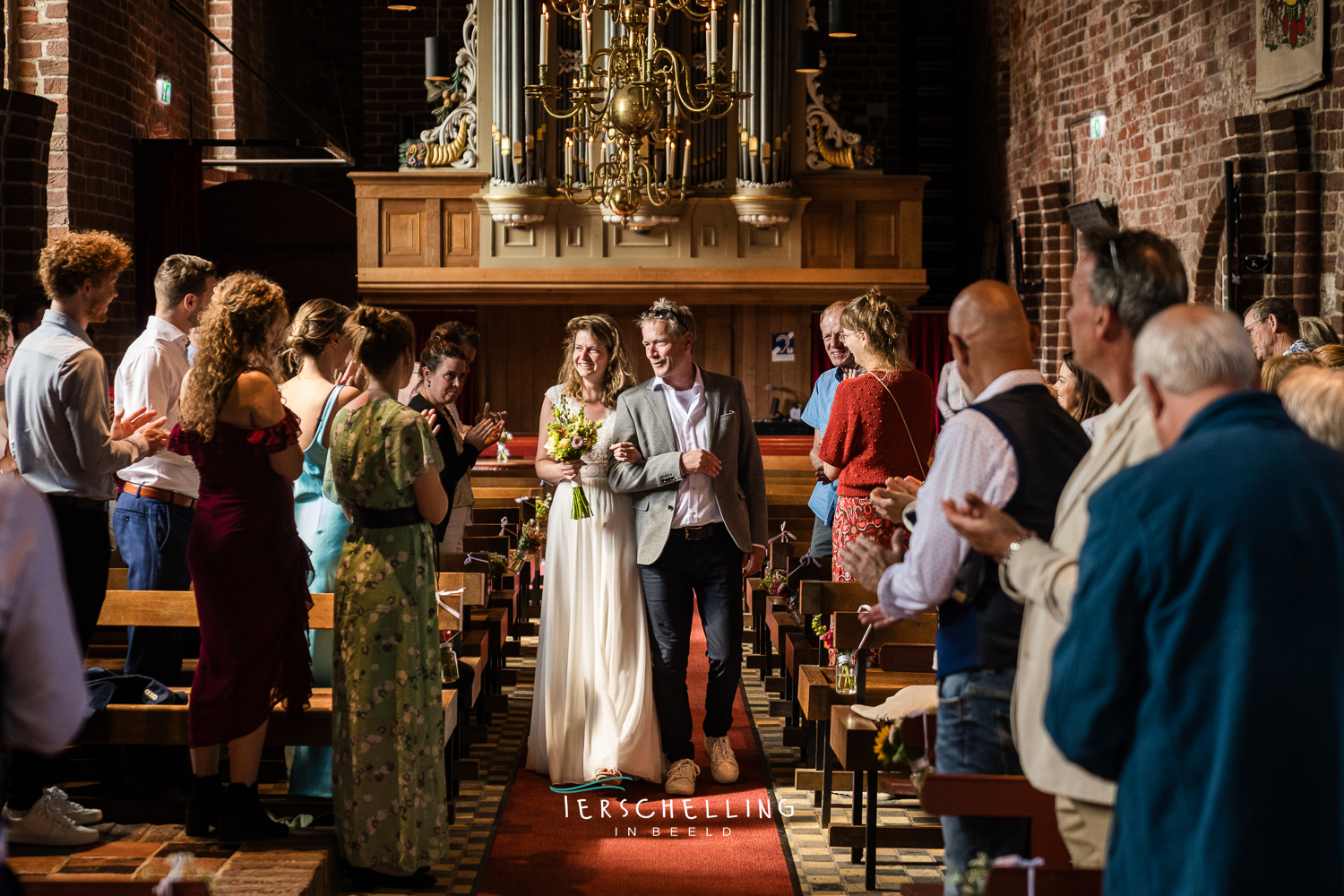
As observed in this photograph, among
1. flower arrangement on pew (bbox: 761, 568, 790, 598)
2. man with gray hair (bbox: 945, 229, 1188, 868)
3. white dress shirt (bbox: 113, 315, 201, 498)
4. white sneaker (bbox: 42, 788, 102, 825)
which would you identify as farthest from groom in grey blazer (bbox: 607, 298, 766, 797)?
man with gray hair (bbox: 945, 229, 1188, 868)

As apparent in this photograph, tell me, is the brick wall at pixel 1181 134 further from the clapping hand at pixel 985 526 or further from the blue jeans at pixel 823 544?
the clapping hand at pixel 985 526

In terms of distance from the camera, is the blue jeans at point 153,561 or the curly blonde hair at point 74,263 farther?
the blue jeans at point 153,561

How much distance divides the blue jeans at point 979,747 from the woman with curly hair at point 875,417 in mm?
2182

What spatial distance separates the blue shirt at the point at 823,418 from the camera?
18.5 feet

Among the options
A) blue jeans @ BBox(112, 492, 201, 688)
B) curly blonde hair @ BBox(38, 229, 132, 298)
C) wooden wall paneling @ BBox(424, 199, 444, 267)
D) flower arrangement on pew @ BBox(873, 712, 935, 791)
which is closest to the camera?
flower arrangement on pew @ BBox(873, 712, 935, 791)

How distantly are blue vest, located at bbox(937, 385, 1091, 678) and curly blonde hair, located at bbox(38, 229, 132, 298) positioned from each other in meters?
2.79

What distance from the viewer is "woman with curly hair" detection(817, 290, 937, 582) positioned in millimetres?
4730

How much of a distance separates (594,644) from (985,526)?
268 cm

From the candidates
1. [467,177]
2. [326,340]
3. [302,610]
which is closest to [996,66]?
[467,177]

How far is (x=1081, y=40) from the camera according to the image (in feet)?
32.2

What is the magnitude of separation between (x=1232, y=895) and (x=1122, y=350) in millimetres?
873

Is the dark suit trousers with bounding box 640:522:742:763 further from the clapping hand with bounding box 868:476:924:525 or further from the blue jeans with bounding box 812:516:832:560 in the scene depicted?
the clapping hand with bounding box 868:476:924:525

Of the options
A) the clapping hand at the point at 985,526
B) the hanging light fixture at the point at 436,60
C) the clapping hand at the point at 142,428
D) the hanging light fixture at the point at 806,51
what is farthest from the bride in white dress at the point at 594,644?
the hanging light fixture at the point at 436,60

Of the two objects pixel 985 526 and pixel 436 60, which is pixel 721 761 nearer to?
pixel 985 526
